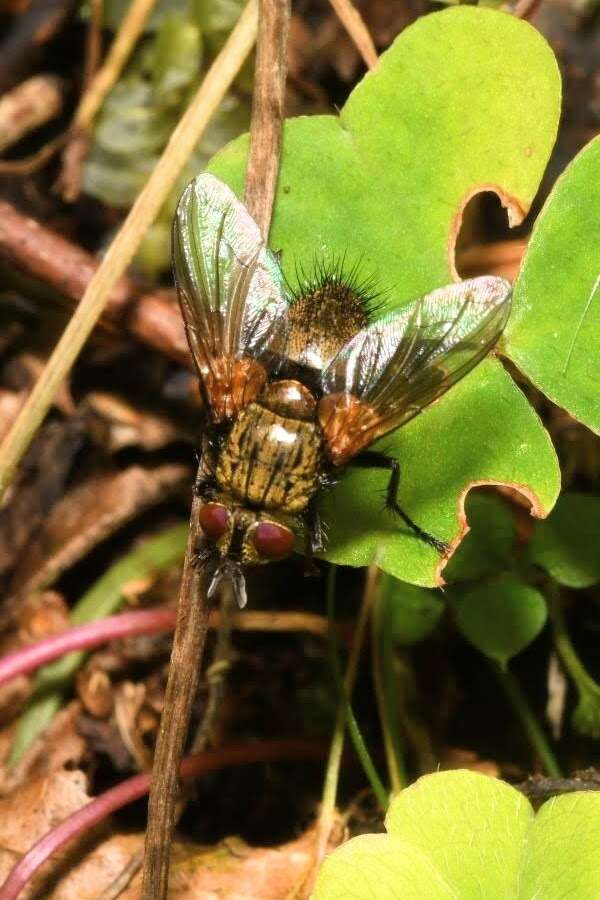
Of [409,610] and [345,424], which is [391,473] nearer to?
[345,424]

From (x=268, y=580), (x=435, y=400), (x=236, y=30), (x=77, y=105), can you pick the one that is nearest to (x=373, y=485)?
(x=435, y=400)

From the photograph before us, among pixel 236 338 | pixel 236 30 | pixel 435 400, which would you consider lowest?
pixel 435 400

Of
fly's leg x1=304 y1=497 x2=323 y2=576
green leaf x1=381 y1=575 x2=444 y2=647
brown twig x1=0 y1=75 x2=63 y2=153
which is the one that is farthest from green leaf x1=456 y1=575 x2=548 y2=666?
brown twig x1=0 y1=75 x2=63 y2=153

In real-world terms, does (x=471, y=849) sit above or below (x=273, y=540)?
below

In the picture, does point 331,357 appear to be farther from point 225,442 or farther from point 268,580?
point 268,580

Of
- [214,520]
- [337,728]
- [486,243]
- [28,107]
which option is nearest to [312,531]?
[214,520]

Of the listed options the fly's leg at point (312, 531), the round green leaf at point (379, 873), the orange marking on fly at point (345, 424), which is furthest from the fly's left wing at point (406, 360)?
the round green leaf at point (379, 873)

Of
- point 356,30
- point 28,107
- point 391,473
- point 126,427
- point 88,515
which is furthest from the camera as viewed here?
point 28,107
